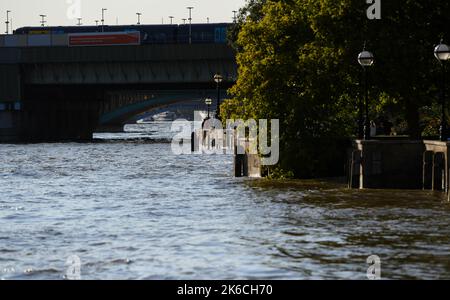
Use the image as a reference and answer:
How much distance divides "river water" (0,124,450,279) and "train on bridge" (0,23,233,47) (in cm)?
6337

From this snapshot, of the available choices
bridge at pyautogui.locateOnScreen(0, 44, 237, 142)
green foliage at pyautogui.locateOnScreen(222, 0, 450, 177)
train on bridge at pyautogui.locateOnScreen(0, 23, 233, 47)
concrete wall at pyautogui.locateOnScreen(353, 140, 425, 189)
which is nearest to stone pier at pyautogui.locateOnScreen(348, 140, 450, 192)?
concrete wall at pyautogui.locateOnScreen(353, 140, 425, 189)

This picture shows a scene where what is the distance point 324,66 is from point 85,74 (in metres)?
68.2

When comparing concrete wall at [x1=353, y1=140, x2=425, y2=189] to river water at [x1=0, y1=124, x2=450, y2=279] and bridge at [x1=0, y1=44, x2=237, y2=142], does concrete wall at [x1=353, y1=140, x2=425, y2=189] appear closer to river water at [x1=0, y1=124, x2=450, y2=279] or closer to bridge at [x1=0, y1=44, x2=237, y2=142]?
river water at [x1=0, y1=124, x2=450, y2=279]

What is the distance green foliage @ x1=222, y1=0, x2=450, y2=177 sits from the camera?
4034 centimetres

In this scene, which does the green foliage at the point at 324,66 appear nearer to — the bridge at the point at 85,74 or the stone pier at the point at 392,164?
the stone pier at the point at 392,164

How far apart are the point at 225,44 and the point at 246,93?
60221 mm

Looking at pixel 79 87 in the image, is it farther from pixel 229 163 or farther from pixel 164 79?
pixel 229 163

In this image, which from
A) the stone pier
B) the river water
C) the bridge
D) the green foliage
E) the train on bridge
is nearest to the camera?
the river water

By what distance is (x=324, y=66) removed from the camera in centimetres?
4078

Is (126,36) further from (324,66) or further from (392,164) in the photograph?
(392,164)

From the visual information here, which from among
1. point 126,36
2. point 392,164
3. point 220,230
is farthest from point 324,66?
point 126,36

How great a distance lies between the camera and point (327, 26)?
40.7m

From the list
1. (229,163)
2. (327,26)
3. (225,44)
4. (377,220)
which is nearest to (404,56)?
(327,26)

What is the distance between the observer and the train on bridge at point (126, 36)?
10488 centimetres
